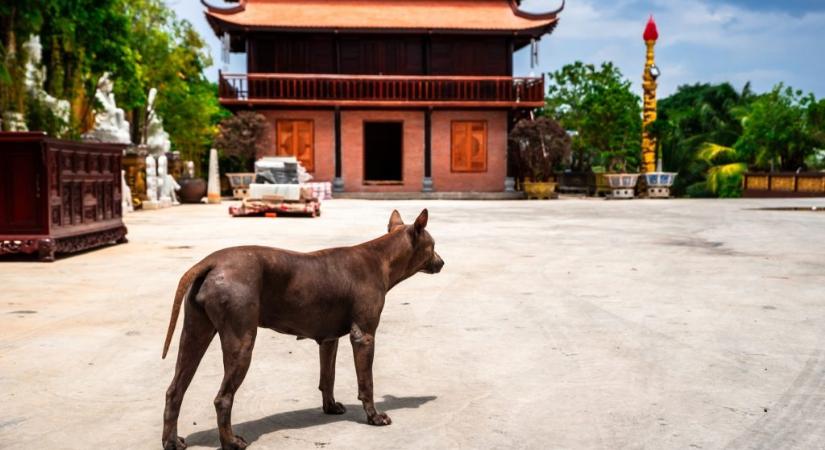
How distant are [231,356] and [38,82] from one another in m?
15.4

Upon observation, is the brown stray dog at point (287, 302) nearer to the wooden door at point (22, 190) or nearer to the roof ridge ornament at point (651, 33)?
the wooden door at point (22, 190)

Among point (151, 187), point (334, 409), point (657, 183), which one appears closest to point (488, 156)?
point (657, 183)

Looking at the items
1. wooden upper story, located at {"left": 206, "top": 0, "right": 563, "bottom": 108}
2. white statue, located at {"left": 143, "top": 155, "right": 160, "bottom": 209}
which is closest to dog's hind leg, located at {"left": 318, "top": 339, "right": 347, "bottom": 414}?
white statue, located at {"left": 143, "top": 155, "right": 160, "bottom": 209}

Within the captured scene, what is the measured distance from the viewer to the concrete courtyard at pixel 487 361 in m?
3.26

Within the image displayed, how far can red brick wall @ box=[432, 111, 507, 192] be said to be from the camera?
1206 inches

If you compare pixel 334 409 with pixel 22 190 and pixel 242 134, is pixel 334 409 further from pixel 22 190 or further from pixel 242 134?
pixel 242 134

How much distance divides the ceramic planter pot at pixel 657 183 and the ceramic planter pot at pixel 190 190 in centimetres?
1627

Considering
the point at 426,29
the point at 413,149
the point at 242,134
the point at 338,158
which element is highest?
the point at 426,29

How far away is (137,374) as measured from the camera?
4.21 m

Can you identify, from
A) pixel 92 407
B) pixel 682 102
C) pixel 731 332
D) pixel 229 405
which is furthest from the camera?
pixel 682 102

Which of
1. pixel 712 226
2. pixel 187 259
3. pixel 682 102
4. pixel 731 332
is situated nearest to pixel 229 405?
pixel 731 332

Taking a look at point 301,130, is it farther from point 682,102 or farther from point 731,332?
point 682,102

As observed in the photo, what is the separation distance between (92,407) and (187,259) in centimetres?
579

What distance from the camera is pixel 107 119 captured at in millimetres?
18750
